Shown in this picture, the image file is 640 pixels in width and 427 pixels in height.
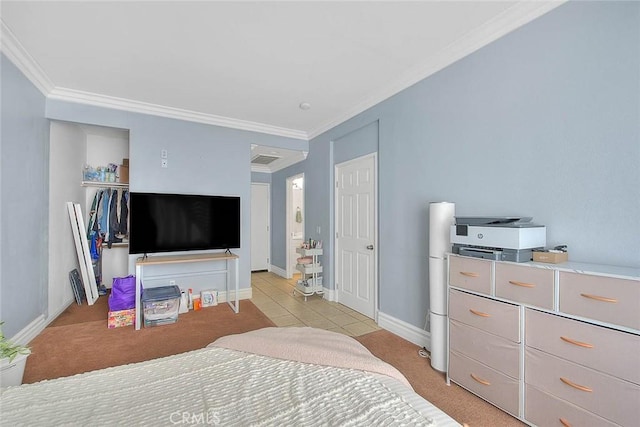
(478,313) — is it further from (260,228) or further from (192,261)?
(260,228)

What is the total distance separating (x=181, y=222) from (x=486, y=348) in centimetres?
350

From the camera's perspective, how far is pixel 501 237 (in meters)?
1.76

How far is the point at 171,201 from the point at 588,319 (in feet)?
13.1

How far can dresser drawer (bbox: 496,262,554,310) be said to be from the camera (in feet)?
5.09

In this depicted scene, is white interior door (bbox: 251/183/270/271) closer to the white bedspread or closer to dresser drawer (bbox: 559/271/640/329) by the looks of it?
the white bedspread

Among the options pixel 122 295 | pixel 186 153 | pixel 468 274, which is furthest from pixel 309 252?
pixel 468 274

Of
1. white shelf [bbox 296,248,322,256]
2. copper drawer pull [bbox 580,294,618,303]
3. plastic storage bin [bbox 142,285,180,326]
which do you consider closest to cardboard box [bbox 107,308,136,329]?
plastic storage bin [bbox 142,285,180,326]

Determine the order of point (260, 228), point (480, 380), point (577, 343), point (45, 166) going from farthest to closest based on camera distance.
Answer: point (260, 228) < point (45, 166) < point (480, 380) < point (577, 343)

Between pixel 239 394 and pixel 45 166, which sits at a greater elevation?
pixel 45 166

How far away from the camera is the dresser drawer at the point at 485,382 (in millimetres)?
1708

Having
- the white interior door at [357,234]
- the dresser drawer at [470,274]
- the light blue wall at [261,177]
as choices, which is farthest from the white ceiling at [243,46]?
the light blue wall at [261,177]

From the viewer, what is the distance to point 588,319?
1398 mm

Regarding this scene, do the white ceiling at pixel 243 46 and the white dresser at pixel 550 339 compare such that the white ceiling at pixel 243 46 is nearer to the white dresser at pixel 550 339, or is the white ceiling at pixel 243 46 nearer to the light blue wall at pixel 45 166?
the light blue wall at pixel 45 166

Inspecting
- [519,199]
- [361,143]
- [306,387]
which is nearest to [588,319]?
[519,199]
